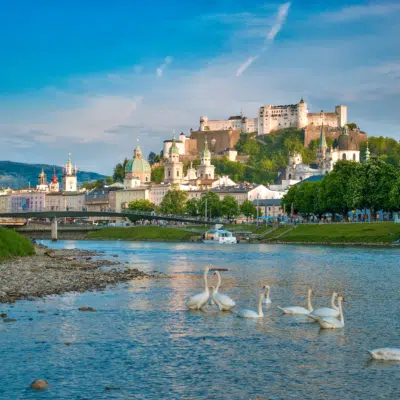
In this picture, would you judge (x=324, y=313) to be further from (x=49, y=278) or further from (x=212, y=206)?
(x=212, y=206)

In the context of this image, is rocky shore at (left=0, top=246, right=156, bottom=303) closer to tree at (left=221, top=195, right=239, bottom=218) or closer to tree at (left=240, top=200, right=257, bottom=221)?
tree at (left=221, top=195, right=239, bottom=218)

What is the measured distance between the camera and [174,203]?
180m

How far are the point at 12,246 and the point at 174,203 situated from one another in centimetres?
12480

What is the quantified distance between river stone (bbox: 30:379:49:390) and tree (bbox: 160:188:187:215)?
158 m

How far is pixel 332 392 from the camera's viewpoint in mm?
17234

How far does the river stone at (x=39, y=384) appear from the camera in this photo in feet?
56.3

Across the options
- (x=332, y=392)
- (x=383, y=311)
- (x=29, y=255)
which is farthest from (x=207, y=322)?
(x=29, y=255)

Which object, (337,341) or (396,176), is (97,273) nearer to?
(337,341)

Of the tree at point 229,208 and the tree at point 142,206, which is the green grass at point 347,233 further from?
the tree at point 142,206

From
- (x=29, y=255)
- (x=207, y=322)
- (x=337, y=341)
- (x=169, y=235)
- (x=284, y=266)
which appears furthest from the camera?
(x=169, y=235)

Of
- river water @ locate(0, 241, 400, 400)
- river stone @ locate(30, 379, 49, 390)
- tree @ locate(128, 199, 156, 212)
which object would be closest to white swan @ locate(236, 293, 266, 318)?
river water @ locate(0, 241, 400, 400)

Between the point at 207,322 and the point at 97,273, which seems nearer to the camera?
the point at 207,322

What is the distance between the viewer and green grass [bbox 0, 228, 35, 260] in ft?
174

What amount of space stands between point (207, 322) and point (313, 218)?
107466mm
